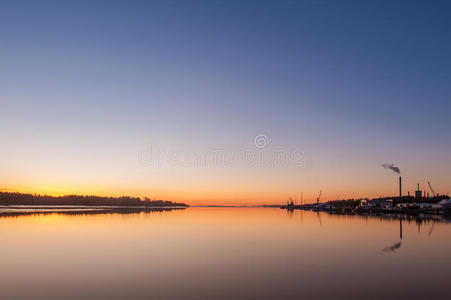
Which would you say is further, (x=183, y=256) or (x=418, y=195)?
(x=418, y=195)

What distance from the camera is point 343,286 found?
1723 cm

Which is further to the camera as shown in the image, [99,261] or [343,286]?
[99,261]

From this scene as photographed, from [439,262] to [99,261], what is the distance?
21.4m

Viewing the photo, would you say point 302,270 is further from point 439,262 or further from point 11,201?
point 11,201

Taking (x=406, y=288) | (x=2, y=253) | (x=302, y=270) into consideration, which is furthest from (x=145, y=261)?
(x=406, y=288)

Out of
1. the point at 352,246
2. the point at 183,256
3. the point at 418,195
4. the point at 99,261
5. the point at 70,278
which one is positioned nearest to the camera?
the point at 70,278

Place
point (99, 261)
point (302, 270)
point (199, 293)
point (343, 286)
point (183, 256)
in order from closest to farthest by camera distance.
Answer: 1. point (199, 293)
2. point (343, 286)
3. point (302, 270)
4. point (99, 261)
5. point (183, 256)

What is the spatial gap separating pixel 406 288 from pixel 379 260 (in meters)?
7.83

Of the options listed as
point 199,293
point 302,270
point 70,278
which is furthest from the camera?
point 302,270

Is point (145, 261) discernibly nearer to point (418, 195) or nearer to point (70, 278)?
point (70, 278)

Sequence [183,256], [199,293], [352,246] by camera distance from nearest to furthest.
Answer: [199,293]
[183,256]
[352,246]

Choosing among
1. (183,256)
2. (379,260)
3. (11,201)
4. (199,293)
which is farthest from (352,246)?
(11,201)

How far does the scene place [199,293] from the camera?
16.1 meters

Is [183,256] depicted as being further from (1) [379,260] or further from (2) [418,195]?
(2) [418,195]
